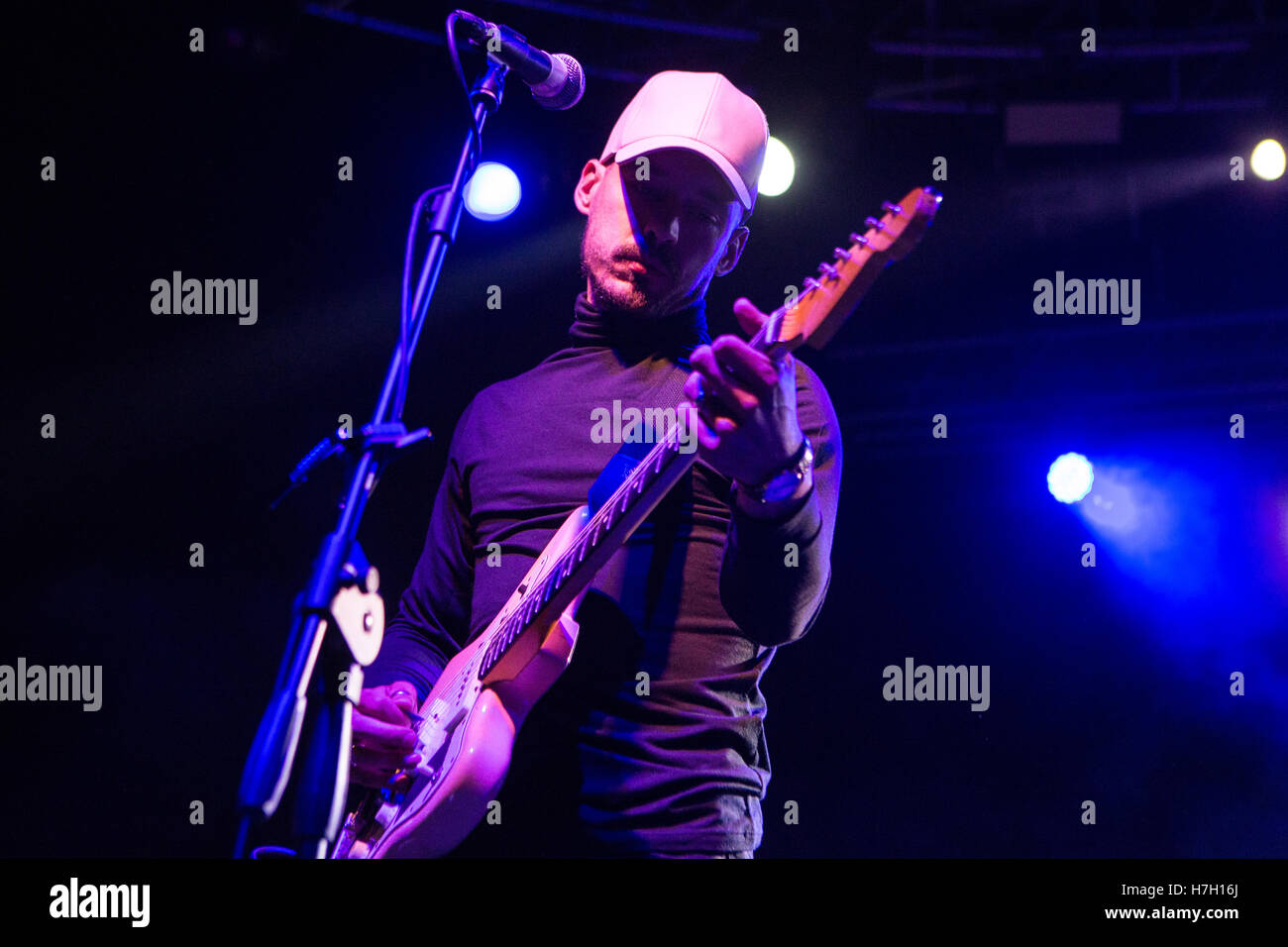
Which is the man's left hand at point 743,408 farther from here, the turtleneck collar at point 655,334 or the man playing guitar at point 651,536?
→ the turtleneck collar at point 655,334

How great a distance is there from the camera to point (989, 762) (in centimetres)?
516

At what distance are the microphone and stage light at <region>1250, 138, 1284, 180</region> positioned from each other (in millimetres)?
3252

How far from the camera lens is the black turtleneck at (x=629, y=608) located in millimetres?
1814

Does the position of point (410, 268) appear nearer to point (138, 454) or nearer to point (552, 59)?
point (552, 59)

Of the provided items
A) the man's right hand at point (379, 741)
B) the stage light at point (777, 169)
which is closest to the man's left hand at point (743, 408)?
the man's right hand at point (379, 741)

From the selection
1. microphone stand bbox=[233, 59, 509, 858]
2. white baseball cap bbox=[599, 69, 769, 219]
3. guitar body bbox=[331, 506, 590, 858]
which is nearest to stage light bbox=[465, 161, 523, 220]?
white baseball cap bbox=[599, 69, 769, 219]

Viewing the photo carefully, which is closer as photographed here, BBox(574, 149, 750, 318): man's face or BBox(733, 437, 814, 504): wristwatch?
BBox(733, 437, 814, 504): wristwatch

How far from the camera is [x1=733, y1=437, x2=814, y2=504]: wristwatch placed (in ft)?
5.62

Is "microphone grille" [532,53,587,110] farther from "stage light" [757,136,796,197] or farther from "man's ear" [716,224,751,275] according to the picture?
"stage light" [757,136,796,197]

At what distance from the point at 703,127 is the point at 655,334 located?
1.40ft

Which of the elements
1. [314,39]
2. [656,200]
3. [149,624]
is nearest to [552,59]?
[656,200]

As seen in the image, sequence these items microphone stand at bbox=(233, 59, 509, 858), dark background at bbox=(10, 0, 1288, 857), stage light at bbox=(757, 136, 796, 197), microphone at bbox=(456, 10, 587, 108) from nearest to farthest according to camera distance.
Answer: microphone stand at bbox=(233, 59, 509, 858), microphone at bbox=(456, 10, 587, 108), dark background at bbox=(10, 0, 1288, 857), stage light at bbox=(757, 136, 796, 197)

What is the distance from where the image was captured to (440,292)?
152 inches

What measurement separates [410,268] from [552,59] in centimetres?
61
